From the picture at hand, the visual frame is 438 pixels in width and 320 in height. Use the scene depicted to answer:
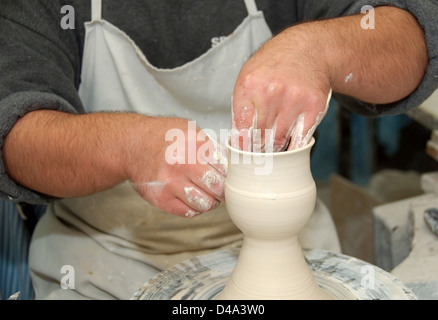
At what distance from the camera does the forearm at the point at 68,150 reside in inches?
49.4

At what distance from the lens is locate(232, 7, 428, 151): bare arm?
3.55ft

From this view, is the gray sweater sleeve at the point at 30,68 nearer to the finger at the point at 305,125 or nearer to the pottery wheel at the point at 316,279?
the pottery wheel at the point at 316,279

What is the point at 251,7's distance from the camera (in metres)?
1.61

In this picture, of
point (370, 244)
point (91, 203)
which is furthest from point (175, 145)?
point (370, 244)

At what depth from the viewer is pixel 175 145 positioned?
115cm

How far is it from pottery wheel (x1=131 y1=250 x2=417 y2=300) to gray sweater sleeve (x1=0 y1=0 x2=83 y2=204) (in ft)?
1.11

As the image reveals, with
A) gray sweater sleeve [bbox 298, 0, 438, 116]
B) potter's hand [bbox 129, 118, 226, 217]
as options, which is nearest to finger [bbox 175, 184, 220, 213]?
potter's hand [bbox 129, 118, 226, 217]

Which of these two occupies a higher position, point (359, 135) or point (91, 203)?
point (91, 203)

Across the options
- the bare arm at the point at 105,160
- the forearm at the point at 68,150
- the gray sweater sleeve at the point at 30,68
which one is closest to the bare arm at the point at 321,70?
the bare arm at the point at 105,160

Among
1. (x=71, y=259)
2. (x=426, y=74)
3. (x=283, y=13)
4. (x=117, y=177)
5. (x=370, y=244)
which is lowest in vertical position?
(x=370, y=244)

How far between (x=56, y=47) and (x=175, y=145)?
497 millimetres

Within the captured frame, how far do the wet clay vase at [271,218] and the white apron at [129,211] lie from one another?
1.23ft
